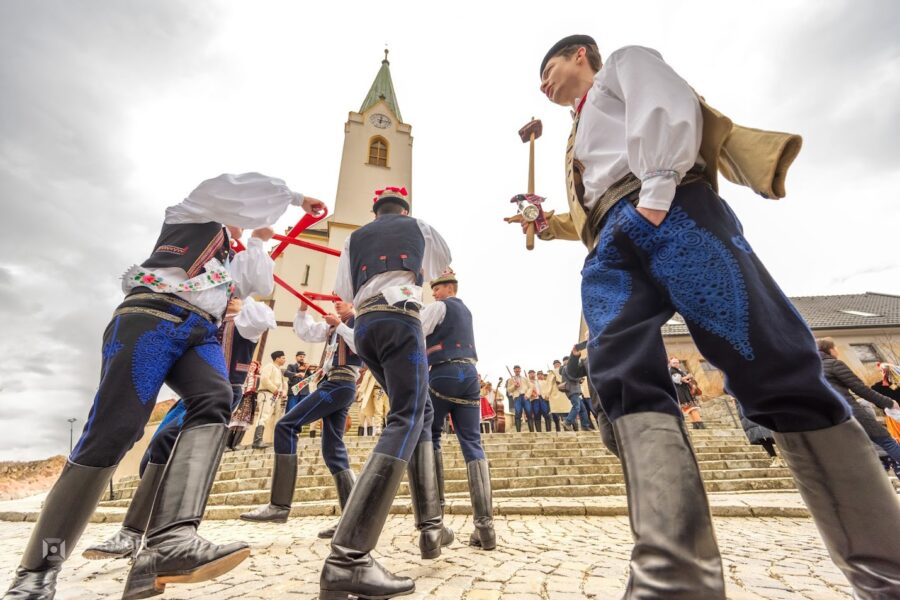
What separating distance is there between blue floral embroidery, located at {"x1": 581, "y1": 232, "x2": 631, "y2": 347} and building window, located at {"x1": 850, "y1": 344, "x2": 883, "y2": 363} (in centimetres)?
3155

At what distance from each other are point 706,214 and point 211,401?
2276mm

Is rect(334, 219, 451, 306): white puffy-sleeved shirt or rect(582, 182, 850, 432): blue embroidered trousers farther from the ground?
rect(334, 219, 451, 306): white puffy-sleeved shirt

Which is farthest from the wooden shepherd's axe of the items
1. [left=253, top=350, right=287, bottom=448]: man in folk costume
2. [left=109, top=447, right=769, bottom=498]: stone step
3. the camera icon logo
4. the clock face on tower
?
the clock face on tower

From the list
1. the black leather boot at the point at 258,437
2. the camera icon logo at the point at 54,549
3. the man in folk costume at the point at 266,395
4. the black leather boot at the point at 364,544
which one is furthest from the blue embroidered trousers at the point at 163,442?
the black leather boot at the point at 258,437

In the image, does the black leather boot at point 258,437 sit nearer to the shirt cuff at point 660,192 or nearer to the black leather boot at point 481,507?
the black leather boot at point 481,507

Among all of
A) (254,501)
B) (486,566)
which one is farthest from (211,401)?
(254,501)

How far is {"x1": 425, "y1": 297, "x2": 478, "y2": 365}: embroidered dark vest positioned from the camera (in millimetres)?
3992

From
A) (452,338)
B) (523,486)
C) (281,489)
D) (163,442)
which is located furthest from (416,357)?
(523,486)

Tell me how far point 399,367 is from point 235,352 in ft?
11.2

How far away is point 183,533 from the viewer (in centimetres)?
182

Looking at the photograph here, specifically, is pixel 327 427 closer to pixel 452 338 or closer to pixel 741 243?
pixel 452 338

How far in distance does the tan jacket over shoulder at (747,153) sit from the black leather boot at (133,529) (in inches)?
137

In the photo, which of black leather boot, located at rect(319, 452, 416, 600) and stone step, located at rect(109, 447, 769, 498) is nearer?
black leather boot, located at rect(319, 452, 416, 600)

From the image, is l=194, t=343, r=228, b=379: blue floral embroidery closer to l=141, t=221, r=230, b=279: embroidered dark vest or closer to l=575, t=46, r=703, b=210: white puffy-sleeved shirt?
l=141, t=221, r=230, b=279: embroidered dark vest
